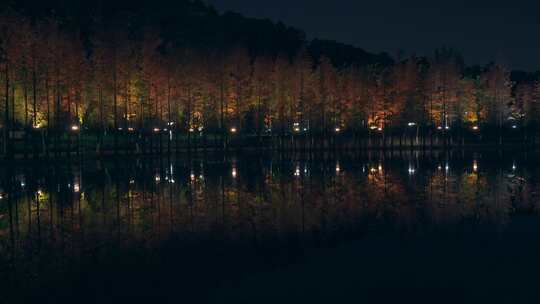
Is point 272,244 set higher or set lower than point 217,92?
lower

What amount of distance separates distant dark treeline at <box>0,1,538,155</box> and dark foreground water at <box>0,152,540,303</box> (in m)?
25.1

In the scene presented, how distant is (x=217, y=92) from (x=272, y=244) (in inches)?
2220

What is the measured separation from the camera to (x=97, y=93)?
193 ft

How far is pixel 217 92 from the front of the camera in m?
70.4

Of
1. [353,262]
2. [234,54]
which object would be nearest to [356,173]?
[353,262]

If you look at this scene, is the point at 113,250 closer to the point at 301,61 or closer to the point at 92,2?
the point at 301,61

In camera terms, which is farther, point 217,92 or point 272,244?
point 217,92

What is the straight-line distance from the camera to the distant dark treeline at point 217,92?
51344 mm

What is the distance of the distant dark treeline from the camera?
168 feet

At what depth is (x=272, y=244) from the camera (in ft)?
50.8

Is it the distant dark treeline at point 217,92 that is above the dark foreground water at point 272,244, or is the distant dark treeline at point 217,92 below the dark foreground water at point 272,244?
above

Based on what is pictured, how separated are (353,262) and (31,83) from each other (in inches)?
1805

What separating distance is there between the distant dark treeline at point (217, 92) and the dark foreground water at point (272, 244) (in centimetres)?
2514

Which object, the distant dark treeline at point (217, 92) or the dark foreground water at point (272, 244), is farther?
the distant dark treeline at point (217, 92)
